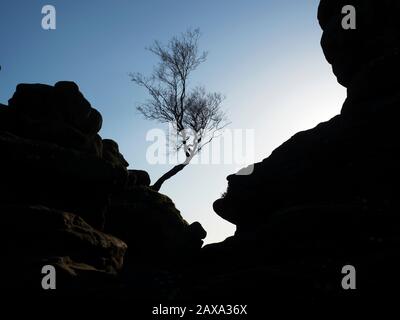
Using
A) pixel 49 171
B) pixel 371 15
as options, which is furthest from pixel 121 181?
pixel 371 15

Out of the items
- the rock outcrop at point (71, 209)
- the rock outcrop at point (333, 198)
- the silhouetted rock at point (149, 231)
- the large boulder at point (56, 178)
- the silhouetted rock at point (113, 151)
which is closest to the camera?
the rock outcrop at point (333, 198)

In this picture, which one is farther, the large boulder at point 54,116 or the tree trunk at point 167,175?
the tree trunk at point 167,175

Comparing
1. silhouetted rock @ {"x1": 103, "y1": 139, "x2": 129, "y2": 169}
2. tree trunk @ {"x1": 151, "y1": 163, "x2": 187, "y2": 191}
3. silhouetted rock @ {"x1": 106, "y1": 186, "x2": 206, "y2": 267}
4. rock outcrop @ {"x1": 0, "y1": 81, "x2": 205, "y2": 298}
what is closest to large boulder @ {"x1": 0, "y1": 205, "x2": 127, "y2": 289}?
rock outcrop @ {"x1": 0, "y1": 81, "x2": 205, "y2": 298}

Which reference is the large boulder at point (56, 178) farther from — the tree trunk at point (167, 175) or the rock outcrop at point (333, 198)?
the tree trunk at point (167, 175)

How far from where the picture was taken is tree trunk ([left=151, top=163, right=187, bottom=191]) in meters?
23.1

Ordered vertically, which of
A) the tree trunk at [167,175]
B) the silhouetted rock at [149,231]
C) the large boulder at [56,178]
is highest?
the tree trunk at [167,175]

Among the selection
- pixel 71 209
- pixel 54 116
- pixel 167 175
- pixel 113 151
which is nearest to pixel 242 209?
pixel 71 209

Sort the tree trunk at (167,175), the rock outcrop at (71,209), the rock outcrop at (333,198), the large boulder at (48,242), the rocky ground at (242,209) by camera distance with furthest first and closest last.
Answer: the tree trunk at (167,175)
the rock outcrop at (71,209)
the large boulder at (48,242)
the rocky ground at (242,209)
the rock outcrop at (333,198)

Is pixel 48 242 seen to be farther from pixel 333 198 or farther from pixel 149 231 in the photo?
pixel 333 198

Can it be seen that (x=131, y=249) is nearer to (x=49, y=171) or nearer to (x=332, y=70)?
(x=49, y=171)

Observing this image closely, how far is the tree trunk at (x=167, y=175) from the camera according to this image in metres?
23.1

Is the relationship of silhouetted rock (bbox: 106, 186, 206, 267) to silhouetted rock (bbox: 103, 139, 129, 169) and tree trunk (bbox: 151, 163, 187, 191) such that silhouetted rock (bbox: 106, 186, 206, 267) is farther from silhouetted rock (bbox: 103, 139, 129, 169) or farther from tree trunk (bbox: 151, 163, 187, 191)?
tree trunk (bbox: 151, 163, 187, 191)

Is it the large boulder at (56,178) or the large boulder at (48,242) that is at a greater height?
the large boulder at (56,178)

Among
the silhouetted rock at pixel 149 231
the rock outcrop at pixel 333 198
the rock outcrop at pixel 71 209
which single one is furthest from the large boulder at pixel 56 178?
the rock outcrop at pixel 333 198
